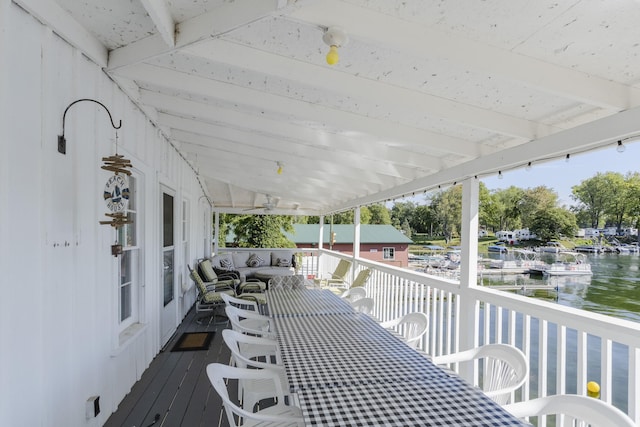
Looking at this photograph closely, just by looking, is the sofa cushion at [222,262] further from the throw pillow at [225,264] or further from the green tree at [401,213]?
the green tree at [401,213]

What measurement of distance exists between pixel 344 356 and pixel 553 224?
347 inches

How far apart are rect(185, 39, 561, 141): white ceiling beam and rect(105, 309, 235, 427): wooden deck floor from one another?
268 centimetres

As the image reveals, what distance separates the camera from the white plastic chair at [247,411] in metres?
1.59

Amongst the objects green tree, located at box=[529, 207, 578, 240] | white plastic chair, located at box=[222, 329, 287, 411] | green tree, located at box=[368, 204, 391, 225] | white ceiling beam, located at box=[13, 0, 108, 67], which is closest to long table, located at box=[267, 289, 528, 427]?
white plastic chair, located at box=[222, 329, 287, 411]

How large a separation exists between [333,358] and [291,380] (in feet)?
1.22

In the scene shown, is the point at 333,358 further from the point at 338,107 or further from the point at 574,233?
the point at 574,233

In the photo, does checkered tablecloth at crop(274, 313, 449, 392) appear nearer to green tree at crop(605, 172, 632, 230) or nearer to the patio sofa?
green tree at crop(605, 172, 632, 230)

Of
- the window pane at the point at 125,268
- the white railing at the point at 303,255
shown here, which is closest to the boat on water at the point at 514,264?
the white railing at the point at 303,255

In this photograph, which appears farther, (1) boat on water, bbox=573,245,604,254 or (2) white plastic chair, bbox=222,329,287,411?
(1) boat on water, bbox=573,245,604,254

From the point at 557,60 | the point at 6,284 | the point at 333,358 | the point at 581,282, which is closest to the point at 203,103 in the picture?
the point at 6,284

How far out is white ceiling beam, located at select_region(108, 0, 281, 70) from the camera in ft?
5.69

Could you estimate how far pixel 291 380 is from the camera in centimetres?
173

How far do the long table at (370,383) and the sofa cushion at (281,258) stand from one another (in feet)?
24.4

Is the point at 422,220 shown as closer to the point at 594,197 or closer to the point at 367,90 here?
the point at 594,197
